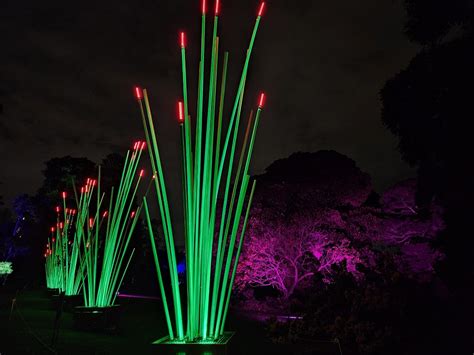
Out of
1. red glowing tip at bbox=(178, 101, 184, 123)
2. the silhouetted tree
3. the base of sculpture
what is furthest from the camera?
the silhouetted tree

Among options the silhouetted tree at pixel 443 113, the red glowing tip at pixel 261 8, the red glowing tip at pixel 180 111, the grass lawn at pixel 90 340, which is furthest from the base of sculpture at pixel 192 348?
the silhouetted tree at pixel 443 113

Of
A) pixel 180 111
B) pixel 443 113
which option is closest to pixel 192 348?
pixel 180 111

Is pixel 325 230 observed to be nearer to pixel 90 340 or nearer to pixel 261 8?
pixel 90 340

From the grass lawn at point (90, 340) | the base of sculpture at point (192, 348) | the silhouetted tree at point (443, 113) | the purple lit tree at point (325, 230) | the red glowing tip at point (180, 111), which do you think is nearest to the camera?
the base of sculpture at point (192, 348)

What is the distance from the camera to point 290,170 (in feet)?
64.8

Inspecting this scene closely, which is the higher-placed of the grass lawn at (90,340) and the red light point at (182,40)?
the red light point at (182,40)

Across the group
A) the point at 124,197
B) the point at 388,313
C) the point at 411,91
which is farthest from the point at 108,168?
the point at 388,313

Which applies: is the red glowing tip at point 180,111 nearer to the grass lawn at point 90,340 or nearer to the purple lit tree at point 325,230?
the grass lawn at point 90,340

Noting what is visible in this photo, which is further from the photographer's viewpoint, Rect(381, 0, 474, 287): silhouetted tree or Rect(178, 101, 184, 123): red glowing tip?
Rect(381, 0, 474, 287): silhouetted tree

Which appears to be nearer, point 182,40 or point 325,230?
point 182,40

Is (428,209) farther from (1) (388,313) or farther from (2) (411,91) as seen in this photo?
(1) (388,313)

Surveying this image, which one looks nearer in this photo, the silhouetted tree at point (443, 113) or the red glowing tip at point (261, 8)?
the red glowing tip at point (261, 8)

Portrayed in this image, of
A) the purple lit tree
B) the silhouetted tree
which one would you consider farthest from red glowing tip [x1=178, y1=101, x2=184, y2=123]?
the purple lit tree

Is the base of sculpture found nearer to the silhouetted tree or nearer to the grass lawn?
the grass lawn
